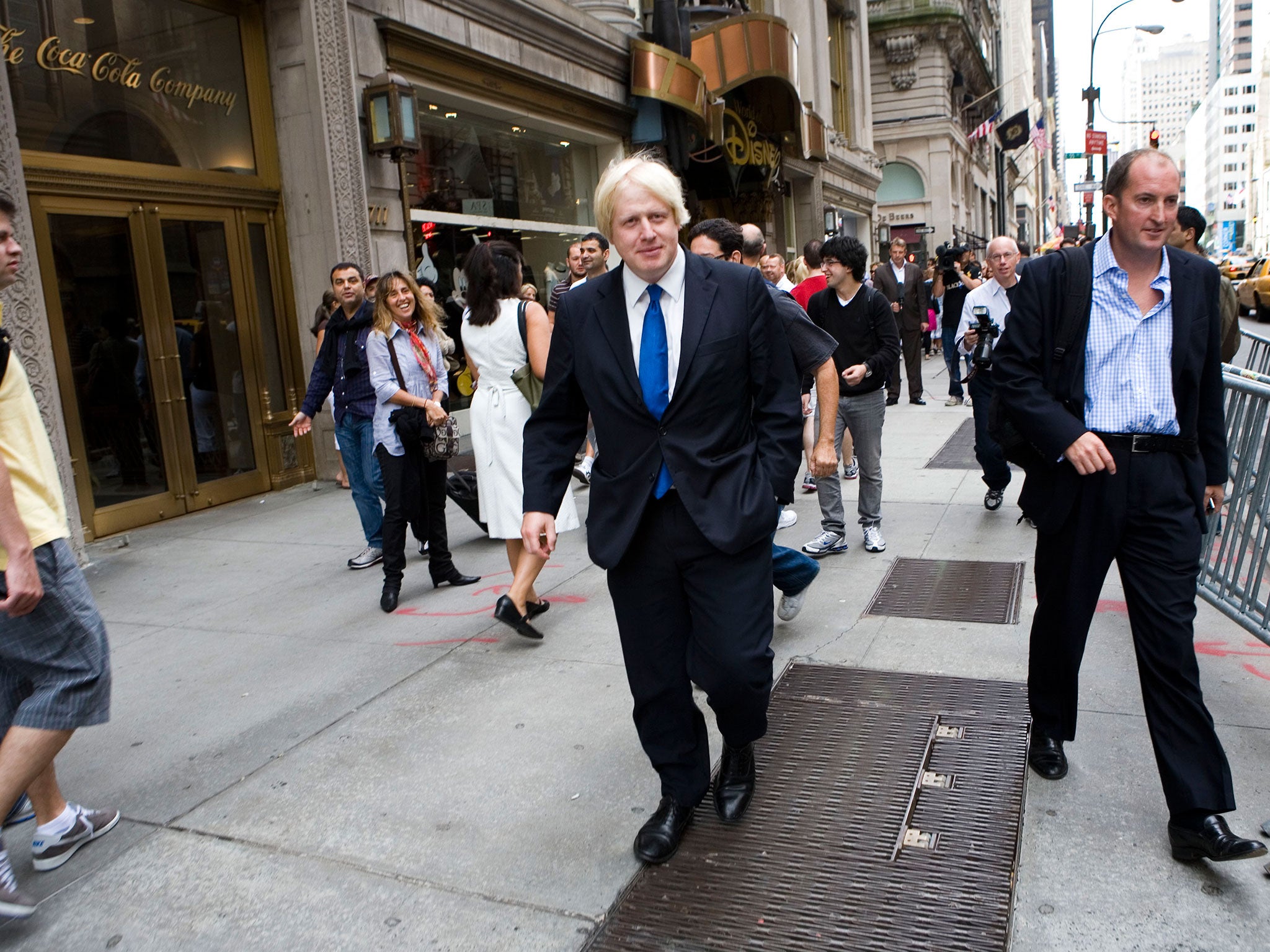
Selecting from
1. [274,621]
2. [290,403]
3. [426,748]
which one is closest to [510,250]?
[274,621]

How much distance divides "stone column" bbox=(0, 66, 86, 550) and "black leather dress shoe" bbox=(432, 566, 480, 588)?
7.42 feet

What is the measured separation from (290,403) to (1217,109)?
203818 mm

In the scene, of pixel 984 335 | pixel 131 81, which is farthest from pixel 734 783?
pixel 131 81

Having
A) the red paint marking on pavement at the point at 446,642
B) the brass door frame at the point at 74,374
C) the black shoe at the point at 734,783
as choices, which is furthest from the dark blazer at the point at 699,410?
the brass door frame at the point at 74,374

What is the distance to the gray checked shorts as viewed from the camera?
306 cm

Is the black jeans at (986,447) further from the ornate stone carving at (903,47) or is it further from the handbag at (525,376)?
the ornate stone carving at (903,47)

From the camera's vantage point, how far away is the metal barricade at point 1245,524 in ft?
13.6

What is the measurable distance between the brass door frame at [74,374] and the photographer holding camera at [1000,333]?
596 centimetres

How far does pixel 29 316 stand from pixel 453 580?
3.11 meters

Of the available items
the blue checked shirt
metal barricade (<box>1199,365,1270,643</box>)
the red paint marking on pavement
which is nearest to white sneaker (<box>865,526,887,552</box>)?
metal barricade (<box>1199,365,1270,643</box>)

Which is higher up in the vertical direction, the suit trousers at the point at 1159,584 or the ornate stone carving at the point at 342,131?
the ornate stone carving at the point at 342,131

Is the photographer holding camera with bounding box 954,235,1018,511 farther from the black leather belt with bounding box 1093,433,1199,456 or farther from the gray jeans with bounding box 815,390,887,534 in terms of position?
the black leather belt with bounding box 1093,433,1199,456

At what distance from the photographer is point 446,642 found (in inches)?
209

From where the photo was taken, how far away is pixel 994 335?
680 cm
